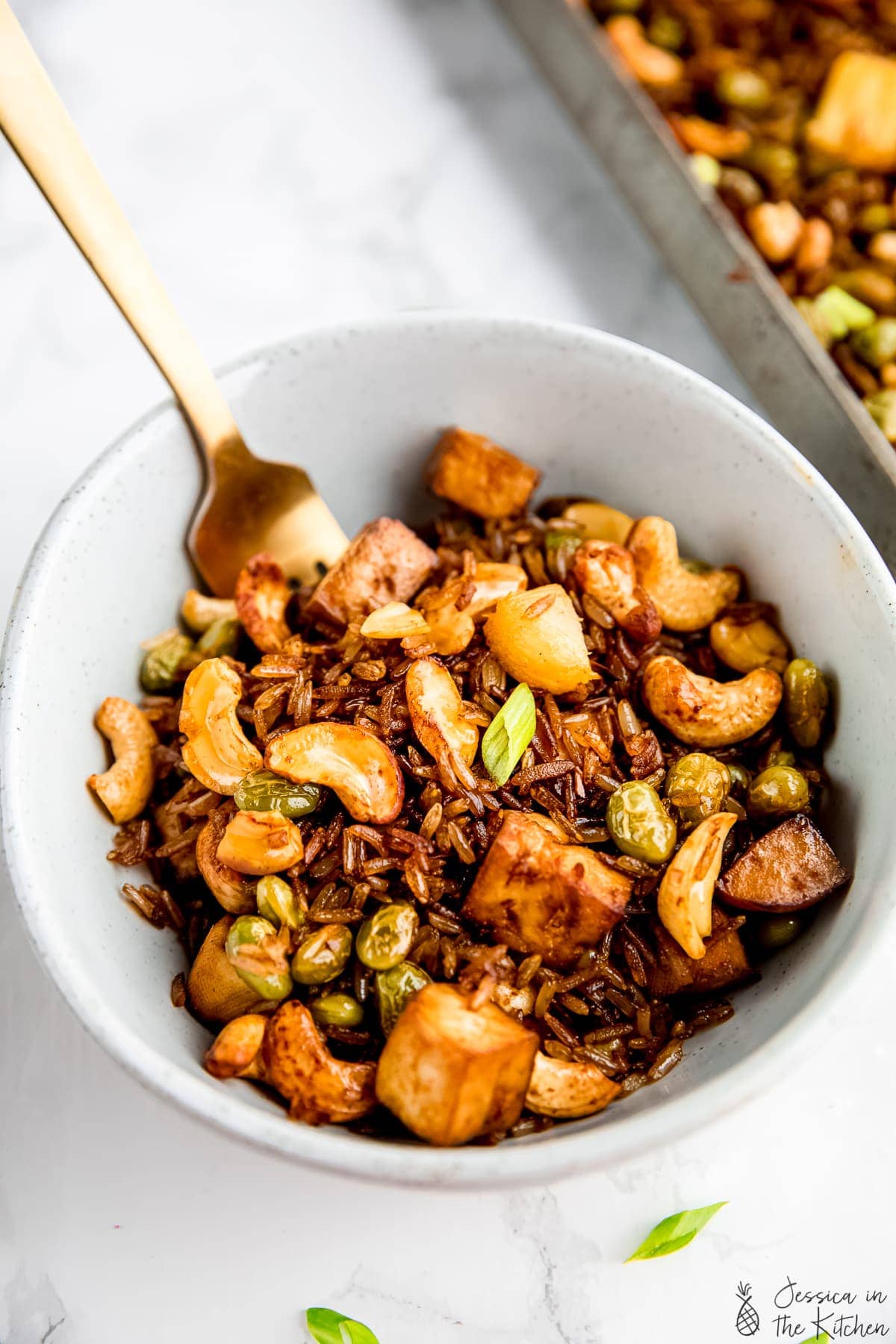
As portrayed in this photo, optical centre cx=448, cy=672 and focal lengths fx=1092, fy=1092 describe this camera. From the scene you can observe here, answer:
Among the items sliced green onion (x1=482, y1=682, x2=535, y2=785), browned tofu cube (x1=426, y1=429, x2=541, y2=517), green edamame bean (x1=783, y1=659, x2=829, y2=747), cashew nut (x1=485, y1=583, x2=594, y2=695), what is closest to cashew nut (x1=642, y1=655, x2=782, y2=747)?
green edamame bean (x1=783, y1=659, x2=829, y2=747)

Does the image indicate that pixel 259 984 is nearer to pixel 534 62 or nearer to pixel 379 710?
pixel 379 710

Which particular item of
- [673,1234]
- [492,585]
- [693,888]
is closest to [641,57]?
[492,585]

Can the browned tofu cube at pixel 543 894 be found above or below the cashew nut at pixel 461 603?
below

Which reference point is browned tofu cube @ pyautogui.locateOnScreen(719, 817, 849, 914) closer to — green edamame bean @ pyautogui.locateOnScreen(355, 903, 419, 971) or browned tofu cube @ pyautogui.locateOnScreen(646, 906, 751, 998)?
browned tofu cube @ pyautogui.locateOnScreen(646, 906, 751, 998)

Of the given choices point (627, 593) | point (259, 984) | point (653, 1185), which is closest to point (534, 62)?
point (627, 593)

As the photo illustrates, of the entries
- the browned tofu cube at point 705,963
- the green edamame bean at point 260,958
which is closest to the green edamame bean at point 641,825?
the browned tofu cube at point 705,963

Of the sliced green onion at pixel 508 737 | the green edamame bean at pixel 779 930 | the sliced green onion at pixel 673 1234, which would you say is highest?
the sliced green onion at pixel 508 737

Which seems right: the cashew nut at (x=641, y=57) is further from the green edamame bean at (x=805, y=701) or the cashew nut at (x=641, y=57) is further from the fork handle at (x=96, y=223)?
the green edamame bean at (x=805, y=701)
